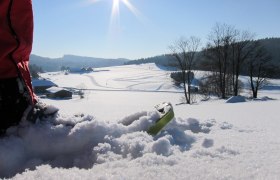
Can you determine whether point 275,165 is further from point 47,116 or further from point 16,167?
point 47,116

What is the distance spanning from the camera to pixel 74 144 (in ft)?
5.76

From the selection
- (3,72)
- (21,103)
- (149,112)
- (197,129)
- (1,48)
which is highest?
(1,48)

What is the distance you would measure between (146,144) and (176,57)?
31.6 meters

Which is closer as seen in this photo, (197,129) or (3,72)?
(3,72)

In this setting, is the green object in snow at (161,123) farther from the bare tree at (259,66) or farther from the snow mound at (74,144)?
the bare tree at (259,66)

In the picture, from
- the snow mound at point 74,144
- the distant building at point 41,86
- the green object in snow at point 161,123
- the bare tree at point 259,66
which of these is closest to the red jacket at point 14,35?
the snow mound at point 74,144

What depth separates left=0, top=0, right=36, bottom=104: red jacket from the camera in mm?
1880

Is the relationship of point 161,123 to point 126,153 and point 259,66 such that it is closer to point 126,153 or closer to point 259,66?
point 126,153

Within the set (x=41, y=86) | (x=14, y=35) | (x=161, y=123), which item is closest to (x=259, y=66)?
(x=161, y=123)

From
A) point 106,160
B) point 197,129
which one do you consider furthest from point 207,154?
point 197,129

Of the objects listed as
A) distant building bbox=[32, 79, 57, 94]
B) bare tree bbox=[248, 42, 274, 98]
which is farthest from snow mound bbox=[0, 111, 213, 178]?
distant building bbox=[32, 79, 57, 94]

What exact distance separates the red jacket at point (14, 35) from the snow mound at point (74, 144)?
30 centimetres

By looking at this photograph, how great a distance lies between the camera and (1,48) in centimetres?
188

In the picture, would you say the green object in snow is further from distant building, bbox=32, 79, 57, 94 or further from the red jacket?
distant building, bbox=32, 79, 57, 94
